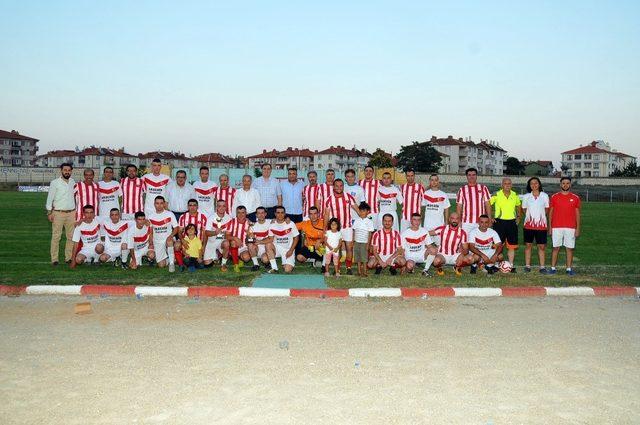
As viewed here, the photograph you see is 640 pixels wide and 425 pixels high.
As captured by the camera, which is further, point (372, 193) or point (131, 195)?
point (131, 195)

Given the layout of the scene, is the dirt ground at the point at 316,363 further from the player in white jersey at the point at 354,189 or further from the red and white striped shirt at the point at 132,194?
the red and white striped shirt at the point at 132,194

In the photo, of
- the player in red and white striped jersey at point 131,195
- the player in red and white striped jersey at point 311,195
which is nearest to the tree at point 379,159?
the player in red and white striped jersey at point 311,195

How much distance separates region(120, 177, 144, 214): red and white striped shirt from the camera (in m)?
11.6

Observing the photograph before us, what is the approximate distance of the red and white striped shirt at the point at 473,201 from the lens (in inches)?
436

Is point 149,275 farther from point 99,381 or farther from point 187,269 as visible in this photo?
point 99,381

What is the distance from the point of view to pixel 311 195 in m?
11.7

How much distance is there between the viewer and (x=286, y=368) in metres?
5.12

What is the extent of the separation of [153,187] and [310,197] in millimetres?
3153

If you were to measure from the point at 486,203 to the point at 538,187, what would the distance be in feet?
3.19

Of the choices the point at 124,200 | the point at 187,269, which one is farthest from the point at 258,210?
the point at 124,200

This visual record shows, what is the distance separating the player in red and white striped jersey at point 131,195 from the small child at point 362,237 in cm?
453

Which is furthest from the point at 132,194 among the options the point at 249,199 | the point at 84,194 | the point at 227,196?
the point at 249,199

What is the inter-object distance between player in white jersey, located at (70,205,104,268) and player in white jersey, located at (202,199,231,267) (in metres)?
2.06

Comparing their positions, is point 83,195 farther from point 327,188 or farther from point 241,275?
point 327,188
